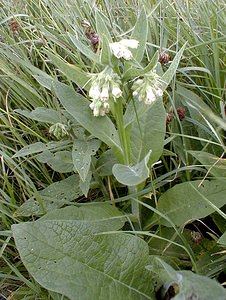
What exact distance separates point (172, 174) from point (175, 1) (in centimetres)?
96

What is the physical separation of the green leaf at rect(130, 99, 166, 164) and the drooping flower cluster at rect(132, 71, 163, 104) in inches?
4.3

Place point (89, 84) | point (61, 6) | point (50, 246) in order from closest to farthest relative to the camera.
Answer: point (50, 246)
point (89, 84)
point (61, 6)

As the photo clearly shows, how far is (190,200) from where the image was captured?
1395 mm

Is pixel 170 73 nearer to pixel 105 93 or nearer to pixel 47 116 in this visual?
pixel 105 93

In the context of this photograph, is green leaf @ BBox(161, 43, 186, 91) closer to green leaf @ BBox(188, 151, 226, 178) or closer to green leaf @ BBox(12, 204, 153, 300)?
green leaf @ BBox(188, 151, 226, 178)

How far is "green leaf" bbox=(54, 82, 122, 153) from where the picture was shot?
138 cm

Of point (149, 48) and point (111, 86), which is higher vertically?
point (111, 86)

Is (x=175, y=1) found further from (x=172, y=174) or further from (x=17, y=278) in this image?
(x=17, y=278)

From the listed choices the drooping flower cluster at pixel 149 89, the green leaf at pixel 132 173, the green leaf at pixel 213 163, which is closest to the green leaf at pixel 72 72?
the drooping flower cluster at pixel 149 89

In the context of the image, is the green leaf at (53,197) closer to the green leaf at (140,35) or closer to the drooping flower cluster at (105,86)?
the drooping flower cluster at (105,86)

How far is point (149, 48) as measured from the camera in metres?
1.95

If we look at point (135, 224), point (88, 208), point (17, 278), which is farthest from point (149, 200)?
point (17, 278)

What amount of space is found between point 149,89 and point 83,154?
0.30 metres

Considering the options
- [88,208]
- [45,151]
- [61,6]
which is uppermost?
[61,6]
